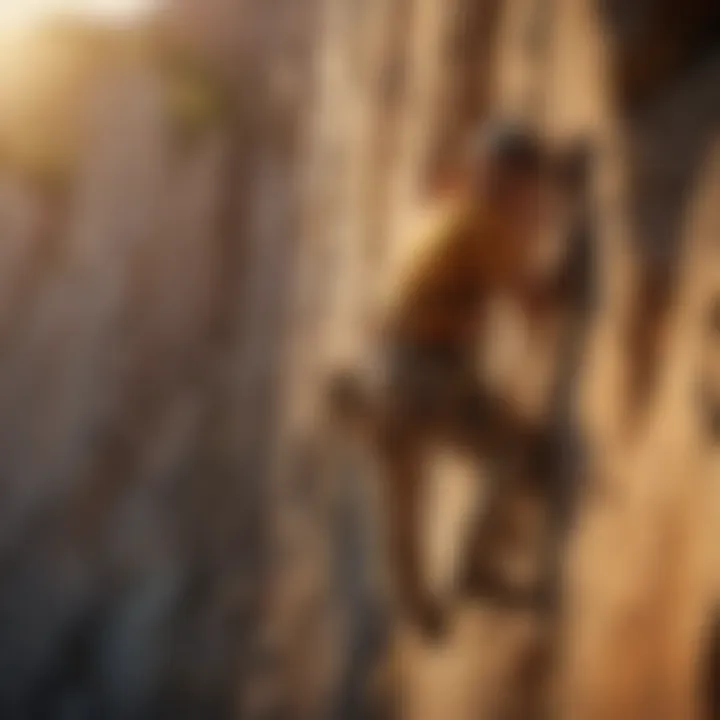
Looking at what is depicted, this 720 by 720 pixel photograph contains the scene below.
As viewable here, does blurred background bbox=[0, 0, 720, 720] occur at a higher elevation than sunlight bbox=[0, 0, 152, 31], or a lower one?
lower

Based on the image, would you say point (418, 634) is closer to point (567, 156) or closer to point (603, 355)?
point (603, 355)

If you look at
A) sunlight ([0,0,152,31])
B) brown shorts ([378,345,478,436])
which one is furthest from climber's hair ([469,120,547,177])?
sunlight ([0,0,152,31])

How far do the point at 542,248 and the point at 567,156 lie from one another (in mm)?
78

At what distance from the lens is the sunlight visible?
178 centimetres

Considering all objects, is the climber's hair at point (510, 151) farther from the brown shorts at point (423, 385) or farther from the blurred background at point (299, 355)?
the brown shorts at point (423, 385)

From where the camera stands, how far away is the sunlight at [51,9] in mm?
1783

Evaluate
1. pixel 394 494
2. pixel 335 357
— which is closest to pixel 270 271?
pixel 335 357

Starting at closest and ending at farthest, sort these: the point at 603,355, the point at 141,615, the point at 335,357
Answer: the point at 603,355 → the point at 335,357 → the point at 141,615

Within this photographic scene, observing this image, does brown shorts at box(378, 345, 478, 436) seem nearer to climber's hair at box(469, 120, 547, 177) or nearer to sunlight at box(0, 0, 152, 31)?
climber's hair at box(469, 120, 547, 177)

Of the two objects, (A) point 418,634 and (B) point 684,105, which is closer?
(B) point 684,105

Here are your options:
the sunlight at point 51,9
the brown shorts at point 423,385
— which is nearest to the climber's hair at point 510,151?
the brown shorts at point 423,385

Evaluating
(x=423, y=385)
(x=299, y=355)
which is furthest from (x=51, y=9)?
(x=423, y=385)

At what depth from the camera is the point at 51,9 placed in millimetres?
1785

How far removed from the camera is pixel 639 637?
2.93ft
